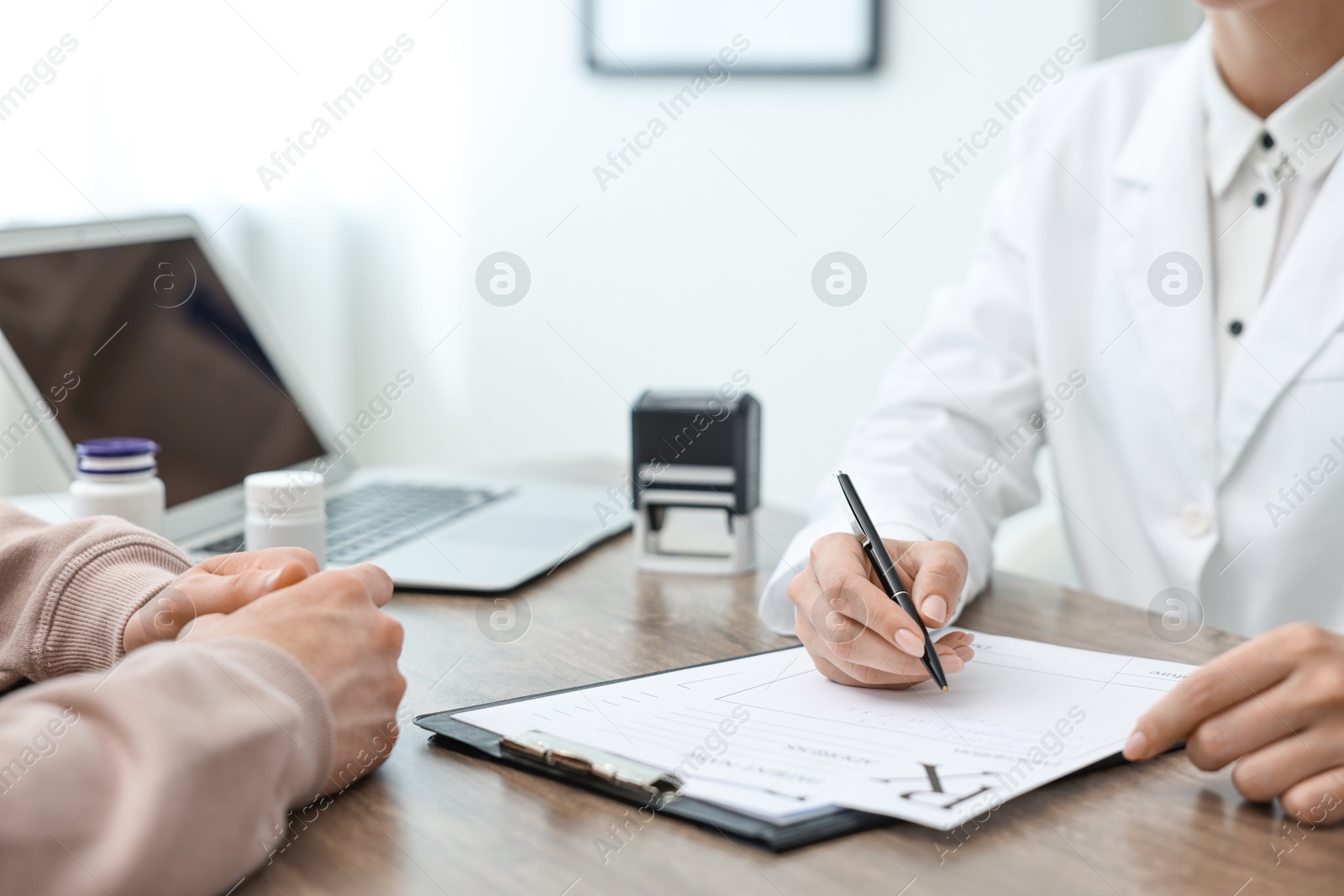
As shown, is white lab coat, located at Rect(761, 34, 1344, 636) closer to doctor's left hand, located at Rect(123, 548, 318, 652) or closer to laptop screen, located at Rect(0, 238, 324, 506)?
doctor's left hand, located at Rect(123, 548, 318, 652)

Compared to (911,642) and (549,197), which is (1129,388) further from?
(549,197)

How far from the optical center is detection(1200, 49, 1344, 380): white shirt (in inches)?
51.4

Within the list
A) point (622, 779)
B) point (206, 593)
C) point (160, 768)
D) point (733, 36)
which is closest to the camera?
point (160, 768)

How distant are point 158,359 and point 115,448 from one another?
0.26 metres

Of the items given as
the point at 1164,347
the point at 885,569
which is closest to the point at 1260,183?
the point at 1164,347

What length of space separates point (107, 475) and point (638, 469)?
19.4 inches

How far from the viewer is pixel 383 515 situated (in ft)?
4.37

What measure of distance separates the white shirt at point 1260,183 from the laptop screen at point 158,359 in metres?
1.14

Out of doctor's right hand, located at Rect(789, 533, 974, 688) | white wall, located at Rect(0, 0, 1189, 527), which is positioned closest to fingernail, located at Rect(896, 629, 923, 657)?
doctor's right hand, located at Rect(789, 533, 974, 688)

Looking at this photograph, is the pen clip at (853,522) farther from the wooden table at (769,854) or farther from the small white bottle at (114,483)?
the small white bottle at (114,483)

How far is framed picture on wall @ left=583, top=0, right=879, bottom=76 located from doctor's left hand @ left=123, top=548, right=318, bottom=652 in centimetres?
219

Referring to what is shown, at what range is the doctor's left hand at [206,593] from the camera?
0.74 m

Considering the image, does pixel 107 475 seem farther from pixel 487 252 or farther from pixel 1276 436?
pixel 487 252

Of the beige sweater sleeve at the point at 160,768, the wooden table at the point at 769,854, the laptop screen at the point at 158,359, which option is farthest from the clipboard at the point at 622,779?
the laptop screen at the point at 158,359
